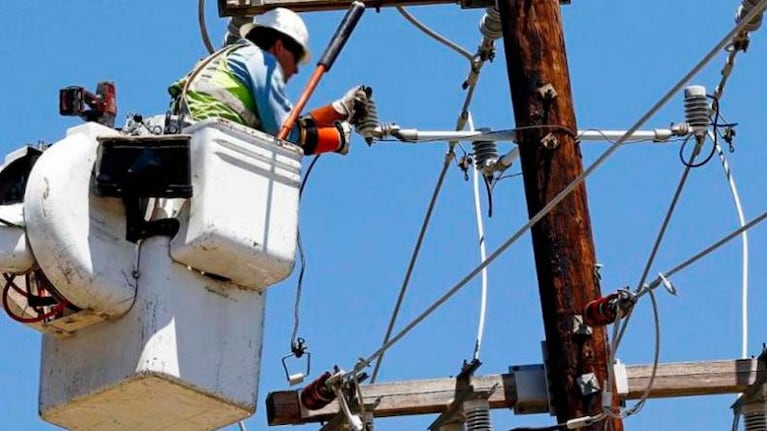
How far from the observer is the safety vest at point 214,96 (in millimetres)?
8617

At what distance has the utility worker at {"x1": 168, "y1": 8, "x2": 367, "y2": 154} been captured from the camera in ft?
28.5

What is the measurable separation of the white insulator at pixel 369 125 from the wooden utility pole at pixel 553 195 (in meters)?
0.72

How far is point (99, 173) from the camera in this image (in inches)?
322

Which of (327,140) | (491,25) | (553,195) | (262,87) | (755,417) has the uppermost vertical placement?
(491,25)

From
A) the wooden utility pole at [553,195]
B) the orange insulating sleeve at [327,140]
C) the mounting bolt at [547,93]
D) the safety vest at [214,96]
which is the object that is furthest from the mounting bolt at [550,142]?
the safety vest at [214,96]

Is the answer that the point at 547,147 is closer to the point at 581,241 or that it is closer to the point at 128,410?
the point at 581,241

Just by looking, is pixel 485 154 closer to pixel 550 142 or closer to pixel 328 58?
pixel 550 142

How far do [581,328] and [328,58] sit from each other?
5.03 feet

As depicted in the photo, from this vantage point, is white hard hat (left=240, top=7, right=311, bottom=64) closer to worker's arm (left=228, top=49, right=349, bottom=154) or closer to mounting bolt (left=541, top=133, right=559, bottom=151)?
worker's arm (left=228, top=49, right=349, bottom=154)

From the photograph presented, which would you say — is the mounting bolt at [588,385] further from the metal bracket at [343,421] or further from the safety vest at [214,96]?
the safety vest at [214,96]

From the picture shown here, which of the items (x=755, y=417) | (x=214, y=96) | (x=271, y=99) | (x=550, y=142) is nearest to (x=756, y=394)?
(x=755, y=417)

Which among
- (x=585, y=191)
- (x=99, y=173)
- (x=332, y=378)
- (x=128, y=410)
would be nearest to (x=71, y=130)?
(x=99, y=173)

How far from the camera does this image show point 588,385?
30.6ft

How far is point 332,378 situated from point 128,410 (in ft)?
5.26
